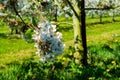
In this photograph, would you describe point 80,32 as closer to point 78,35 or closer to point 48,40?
point 78,35

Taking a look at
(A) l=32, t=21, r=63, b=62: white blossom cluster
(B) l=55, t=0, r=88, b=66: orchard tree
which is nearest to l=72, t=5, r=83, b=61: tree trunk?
(B) l=55, t=0, r=88, b=66: orchard tree

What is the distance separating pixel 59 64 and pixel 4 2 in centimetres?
469

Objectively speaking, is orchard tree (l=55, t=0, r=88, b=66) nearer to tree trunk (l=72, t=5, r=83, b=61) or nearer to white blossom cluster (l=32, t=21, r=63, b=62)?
tree trunk (l=72, t=5, r=83, b=61)

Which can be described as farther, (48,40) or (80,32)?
(80,32)

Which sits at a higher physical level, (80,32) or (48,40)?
(48,40)

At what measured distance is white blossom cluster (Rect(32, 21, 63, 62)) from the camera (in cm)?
483

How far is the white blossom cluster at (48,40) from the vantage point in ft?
15.8

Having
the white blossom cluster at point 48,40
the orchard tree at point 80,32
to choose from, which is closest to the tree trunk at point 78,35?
the orchard tree at point 80,32

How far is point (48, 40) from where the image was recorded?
4941 millimetres

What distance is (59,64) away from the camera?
9.76m

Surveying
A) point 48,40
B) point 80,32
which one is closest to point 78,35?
point 80,32

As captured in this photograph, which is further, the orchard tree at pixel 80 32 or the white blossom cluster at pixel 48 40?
the orchard tree at pixel 80 32

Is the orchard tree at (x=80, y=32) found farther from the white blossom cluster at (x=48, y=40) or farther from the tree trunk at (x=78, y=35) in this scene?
the white blossom cluster at (x=48, y=40)

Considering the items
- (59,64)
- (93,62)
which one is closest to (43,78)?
(59,64)
